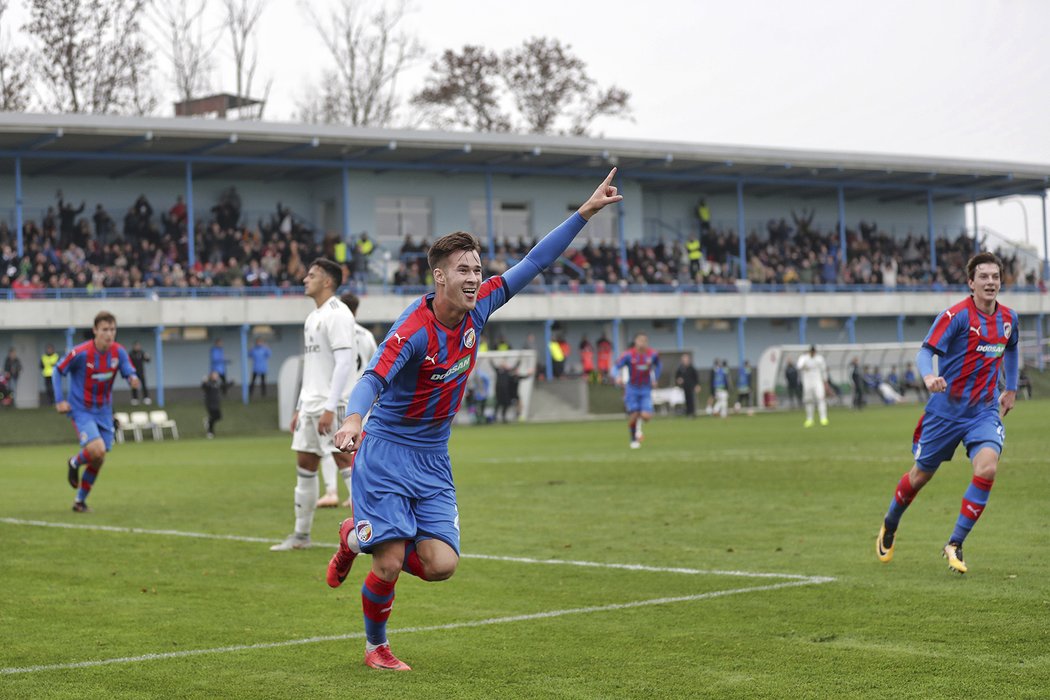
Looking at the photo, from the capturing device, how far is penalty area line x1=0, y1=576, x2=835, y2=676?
7211mm

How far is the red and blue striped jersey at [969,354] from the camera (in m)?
10.1

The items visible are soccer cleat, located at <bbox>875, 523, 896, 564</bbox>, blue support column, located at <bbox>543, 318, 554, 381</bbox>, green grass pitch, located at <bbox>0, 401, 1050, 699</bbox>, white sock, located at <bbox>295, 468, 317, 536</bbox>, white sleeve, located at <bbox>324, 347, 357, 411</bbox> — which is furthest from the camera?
blue support column, located at <bbox>543, 318, 554, 381</bbox>

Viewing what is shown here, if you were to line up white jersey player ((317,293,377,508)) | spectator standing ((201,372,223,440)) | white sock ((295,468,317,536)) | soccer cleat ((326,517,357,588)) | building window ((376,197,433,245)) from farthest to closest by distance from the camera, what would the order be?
1. building window ((376,197,433,245))
2. spectator standing ((201,372,223,440))
3. white jersey player ((317,293,377,508))
4. white sock ((295,468,317,536))
5. soccer cleat ((326,517,357,588))

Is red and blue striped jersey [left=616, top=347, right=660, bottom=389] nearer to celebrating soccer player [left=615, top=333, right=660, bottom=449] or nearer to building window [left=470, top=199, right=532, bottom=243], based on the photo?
celebrating soccer player [left=615, top=333, right=660, bottom=449]

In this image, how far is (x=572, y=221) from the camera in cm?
759

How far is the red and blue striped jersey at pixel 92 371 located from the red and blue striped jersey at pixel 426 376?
8958 millimetres

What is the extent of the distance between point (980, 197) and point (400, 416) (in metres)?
66.6

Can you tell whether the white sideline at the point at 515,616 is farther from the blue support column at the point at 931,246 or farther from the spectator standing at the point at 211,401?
the blue support column at the point at 931,246

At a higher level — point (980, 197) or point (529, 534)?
point (980, 197)

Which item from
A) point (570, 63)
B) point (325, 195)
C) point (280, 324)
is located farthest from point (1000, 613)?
point (570, 63)

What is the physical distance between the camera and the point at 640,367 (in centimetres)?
2812

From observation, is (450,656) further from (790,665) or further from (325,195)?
(325,195)

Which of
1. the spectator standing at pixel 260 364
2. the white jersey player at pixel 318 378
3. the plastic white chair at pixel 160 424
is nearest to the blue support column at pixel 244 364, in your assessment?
the spectator standing at pixel 260 364

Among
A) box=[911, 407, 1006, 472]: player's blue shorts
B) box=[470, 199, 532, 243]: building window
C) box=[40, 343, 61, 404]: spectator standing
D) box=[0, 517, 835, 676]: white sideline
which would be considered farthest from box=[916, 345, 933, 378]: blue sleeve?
box=[470, 199, 532, 243]: building window
